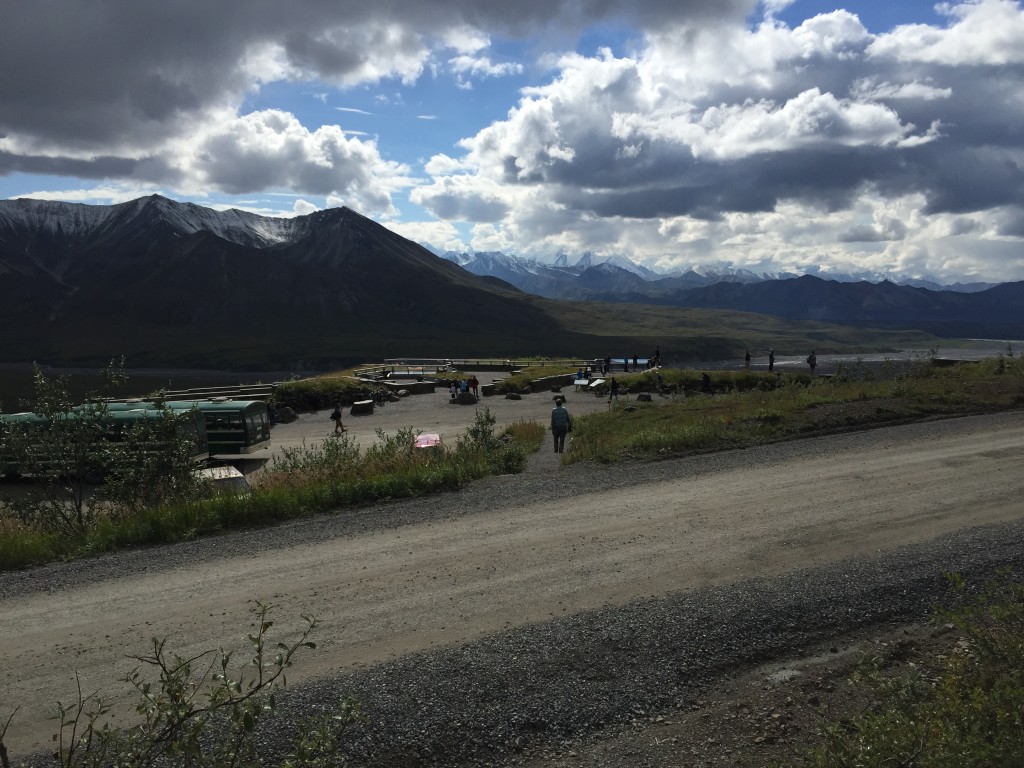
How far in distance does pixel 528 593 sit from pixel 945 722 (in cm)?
525

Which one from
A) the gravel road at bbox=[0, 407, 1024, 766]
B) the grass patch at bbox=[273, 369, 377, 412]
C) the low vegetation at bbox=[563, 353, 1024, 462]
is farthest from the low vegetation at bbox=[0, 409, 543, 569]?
the grass patch at bbox=[273, 369, 377, 412]

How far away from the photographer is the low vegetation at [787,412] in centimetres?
1898

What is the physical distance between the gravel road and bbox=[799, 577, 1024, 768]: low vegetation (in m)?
1.93

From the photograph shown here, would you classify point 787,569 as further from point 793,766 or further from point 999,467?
point 999,467

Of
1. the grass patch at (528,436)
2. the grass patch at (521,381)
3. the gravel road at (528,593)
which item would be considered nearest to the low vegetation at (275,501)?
the gravel road at (528,593)

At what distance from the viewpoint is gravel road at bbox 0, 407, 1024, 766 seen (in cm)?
736

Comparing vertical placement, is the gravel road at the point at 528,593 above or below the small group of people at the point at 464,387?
above

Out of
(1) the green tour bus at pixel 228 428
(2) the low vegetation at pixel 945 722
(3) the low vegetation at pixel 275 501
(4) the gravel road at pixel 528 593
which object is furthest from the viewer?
(1) the green tour bus at pixel 228 428

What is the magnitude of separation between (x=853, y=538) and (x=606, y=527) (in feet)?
14.0

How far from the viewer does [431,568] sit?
10.6 meters

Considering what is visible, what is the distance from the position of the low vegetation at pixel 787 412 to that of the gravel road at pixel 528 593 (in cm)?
384

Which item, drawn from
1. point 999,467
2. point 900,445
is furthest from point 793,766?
point 900,445

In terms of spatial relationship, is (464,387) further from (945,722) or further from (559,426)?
(945,722)

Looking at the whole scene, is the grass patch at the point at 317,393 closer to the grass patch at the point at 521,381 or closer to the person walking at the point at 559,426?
the grass patch at the point at 521,381
